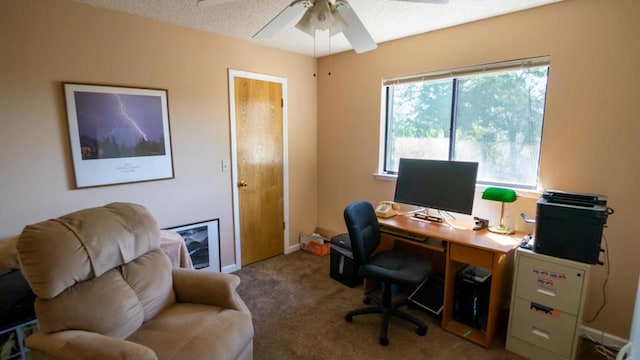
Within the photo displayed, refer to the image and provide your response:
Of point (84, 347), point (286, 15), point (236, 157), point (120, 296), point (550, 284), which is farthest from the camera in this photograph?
point (236, 157)

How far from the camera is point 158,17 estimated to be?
2.58 meters

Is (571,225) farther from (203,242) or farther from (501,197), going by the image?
(203,242)

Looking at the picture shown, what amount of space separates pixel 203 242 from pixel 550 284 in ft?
9.43

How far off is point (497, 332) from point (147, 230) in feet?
8.38

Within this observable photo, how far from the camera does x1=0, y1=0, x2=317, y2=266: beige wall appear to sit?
214cm

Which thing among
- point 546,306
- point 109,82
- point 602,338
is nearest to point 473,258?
point 546,306

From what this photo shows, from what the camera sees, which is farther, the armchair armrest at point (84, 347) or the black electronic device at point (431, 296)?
the black electronic device at point (431, 296)

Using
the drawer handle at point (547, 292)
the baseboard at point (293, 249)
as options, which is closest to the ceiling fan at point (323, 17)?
the drawer handle at point (547, 292)

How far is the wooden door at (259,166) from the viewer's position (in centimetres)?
335

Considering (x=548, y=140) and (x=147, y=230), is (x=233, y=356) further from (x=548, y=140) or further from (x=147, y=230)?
(x=548, y=140)

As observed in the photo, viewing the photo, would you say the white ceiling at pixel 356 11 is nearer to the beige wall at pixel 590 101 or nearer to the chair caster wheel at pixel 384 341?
the beige wall at pixel 590 101

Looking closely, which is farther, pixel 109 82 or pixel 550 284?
pixel 109 82

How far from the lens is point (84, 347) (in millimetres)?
1331

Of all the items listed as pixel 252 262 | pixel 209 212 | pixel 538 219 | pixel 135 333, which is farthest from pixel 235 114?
pixel 538 219
